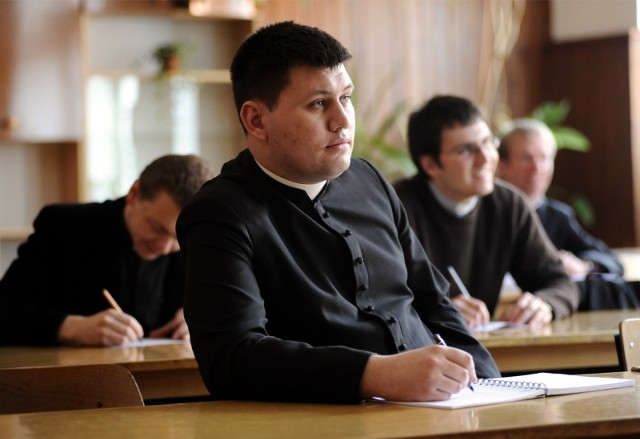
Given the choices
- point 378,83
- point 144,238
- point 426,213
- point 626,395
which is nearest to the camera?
point 626,395

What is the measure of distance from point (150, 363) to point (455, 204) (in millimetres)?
1591

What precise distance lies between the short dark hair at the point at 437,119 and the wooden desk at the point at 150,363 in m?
1.42

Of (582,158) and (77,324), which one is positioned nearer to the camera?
(77,324)

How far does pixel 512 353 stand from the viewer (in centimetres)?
306

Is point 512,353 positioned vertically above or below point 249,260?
below

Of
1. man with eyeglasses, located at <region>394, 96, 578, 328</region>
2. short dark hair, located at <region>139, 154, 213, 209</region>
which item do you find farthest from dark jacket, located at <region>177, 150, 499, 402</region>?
man with eyeglasses, located at <region>394, 96, 578, 328</region>

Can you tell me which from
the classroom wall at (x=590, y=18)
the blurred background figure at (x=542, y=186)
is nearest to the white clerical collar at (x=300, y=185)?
the blurred background figure at (x=542, y=186)

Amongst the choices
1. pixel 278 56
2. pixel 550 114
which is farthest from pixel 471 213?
pixel 550 114

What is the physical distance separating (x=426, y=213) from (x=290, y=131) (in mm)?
1766

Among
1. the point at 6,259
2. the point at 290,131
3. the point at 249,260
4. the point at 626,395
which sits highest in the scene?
the point at 290,131

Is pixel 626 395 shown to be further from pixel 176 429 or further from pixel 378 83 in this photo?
pixel 378 83

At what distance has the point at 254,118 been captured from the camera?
2363 mm

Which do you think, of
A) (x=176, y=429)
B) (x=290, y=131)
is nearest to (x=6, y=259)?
(x=290, y=131)

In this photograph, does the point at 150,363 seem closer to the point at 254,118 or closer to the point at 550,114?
the point at 254,118
